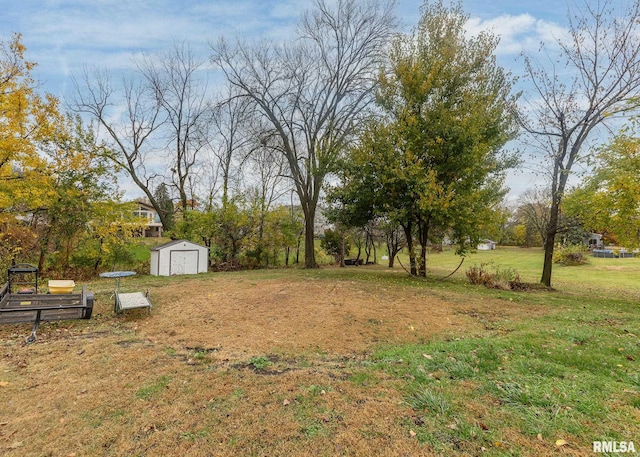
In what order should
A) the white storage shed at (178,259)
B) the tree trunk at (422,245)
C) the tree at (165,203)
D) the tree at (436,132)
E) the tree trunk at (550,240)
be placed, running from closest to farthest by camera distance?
1. the tree at (436,132)
2. the tree trunk at (422,245)
3. the tree trunk at (550,240)
4. the white storage shed at (178,259)
5. the tree at (165,203)

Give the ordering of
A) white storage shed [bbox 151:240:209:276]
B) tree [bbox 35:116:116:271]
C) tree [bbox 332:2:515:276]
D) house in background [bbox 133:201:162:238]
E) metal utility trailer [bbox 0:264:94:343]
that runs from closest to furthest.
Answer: metal utility trailer [bbox 0:264:94:343]
tree [bbox 332:2:515:276]
tree [bbox 35:116:116:271]
white storage shed [bbox 151:240:209:276]
house in background [bbox 133:201:162:238]

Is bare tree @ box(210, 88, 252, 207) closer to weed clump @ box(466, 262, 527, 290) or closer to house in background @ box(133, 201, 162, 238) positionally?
house in background @ box(133, 201, 162, 238)

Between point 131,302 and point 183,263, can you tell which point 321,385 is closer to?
point 131,302

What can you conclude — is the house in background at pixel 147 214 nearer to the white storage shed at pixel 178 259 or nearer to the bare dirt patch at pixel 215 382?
the white storage shed at pixel 178 259

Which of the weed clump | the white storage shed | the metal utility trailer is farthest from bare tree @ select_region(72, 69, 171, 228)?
the weed clump

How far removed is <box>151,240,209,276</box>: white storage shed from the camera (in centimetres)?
1431

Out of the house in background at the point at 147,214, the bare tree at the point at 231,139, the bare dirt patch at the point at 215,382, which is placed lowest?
the bare dirt patch at the point at 215,382

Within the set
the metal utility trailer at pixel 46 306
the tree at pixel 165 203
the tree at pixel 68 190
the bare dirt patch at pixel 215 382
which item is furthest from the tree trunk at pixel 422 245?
the tree at pixel 165 203

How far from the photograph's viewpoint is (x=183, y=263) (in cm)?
1497

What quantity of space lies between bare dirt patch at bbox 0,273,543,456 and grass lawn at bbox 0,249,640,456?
0.02 m

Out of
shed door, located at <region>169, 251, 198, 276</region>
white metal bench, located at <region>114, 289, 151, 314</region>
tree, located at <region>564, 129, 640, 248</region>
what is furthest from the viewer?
shed door, located at <region>169, 251, 198, 276</region>

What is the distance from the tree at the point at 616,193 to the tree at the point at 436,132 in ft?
9.10

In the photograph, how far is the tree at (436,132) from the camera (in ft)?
32.4

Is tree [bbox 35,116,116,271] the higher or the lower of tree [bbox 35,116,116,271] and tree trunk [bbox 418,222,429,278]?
the higher
